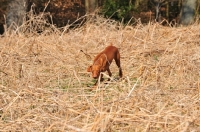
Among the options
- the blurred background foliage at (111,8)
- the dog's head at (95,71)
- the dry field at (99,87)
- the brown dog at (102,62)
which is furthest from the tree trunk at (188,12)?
the dog's head at (95,71)

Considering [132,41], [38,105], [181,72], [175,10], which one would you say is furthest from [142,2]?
[38,105]

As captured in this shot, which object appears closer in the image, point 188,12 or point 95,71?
point 95,71

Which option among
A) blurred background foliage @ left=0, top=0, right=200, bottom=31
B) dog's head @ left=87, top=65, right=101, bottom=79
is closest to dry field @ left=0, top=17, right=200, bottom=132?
dog's head @ left=87, top=65, right=101, bottom=79

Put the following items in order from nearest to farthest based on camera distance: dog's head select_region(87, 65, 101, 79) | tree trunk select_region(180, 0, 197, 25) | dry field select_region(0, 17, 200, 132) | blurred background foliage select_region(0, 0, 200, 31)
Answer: dry field select_region(0, 17, 200, 132), dog's head select_region(87, 65, 101, 79), tree trunk select_region(180, 0, 197, 25), blurred background foliage select_region(0, 0, 200, 31)

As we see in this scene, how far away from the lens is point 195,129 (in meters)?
2.83

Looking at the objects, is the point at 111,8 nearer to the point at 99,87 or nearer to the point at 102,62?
the point at 102,62

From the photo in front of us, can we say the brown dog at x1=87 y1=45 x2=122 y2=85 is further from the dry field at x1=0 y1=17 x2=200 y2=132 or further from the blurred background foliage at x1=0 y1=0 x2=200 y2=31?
the blurred background foliage at x1=0 y1=0 x2=200 y2=31

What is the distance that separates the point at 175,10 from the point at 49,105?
2186cm

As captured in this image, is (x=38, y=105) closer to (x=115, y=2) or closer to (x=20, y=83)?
(x=20, y=83)

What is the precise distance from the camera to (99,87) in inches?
137

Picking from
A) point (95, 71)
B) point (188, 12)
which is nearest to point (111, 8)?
point (188, 12)

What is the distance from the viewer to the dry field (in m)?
3.12

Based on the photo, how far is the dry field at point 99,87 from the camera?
312cm

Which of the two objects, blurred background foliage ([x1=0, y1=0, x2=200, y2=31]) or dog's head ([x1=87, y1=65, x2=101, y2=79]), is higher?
dog's head ([x1=87, y1=65, x2=101, y2=79])
